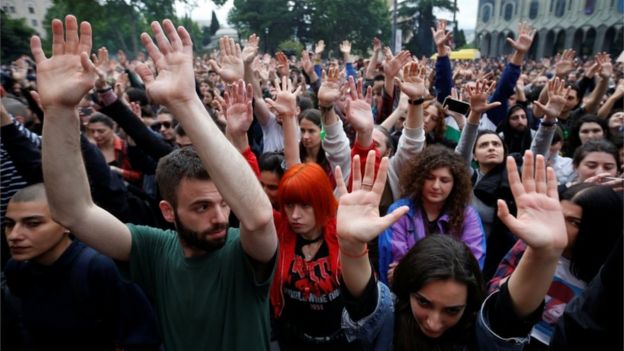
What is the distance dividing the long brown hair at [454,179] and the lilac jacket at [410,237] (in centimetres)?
5

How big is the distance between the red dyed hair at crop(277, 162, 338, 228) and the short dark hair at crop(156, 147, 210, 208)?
2.22 ft

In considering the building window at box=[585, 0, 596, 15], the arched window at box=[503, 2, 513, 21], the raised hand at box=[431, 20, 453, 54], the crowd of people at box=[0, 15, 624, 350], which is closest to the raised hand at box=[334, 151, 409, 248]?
the crowd of people at box=[0, 15, 624, 350]

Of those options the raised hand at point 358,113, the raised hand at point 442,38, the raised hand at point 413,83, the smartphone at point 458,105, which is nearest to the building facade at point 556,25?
the raised hand at point 442,38

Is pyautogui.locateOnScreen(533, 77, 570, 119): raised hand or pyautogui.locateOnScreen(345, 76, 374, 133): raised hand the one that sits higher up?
pyautogui.locateOnScreen(345, 76, 374, 133): raised hand

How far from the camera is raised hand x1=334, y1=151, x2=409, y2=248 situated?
54.4 inches

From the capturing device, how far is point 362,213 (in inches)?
56.9

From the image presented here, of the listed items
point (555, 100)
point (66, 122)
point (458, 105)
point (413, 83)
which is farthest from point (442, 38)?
point (66, 122)

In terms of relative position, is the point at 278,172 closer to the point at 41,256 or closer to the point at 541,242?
the point at 41,256

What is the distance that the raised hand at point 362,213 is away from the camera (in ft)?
4.53

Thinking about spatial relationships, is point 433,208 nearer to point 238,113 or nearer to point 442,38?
point 238,113

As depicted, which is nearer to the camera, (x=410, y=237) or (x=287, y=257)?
(x=287, y=257)

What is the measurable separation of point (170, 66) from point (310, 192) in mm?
1034

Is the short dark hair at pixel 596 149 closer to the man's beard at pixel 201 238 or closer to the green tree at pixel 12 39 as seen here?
the man's beard at pixel 201 238

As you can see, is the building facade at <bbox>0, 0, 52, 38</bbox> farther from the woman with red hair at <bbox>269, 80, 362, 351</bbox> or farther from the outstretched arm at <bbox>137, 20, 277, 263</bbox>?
the outstretched arm at <bbox>137, 20, 277, 263</bbox>
